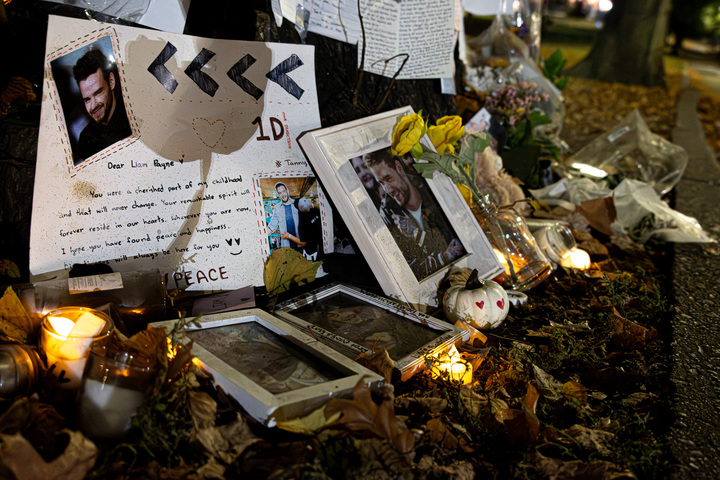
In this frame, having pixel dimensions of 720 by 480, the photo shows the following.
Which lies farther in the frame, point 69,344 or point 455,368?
point 455,368

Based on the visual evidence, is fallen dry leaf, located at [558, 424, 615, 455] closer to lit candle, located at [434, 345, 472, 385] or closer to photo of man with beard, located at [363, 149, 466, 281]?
lit candle, located at [434, 345, 472, 385]

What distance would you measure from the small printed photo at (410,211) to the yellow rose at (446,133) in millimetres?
146

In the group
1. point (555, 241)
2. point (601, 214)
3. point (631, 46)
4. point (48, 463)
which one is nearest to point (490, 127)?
point (601, 214)

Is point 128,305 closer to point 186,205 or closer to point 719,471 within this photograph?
point 186,205

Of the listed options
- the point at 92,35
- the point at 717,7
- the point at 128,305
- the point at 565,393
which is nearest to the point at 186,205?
the point at 128,305

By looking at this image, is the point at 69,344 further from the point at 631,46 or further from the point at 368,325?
the point at 631,46

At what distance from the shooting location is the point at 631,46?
30.3 feet

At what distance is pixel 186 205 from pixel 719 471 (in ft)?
6.24

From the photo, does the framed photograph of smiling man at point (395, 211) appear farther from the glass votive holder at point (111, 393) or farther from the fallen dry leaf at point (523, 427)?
the glass votive holder at point (111, 393)

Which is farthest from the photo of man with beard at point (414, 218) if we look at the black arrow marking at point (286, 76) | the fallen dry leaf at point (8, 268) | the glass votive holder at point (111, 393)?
the fallen dry leaf at point (8, 268)

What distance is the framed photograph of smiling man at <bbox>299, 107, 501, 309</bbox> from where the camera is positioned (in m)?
2.02

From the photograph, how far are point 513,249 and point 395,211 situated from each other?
0.66 m

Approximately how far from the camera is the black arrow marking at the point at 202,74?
2004 millimetres

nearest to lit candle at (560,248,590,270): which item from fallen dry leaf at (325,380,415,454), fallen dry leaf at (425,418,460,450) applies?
fallen dry leaf at (425,418,460,450)
